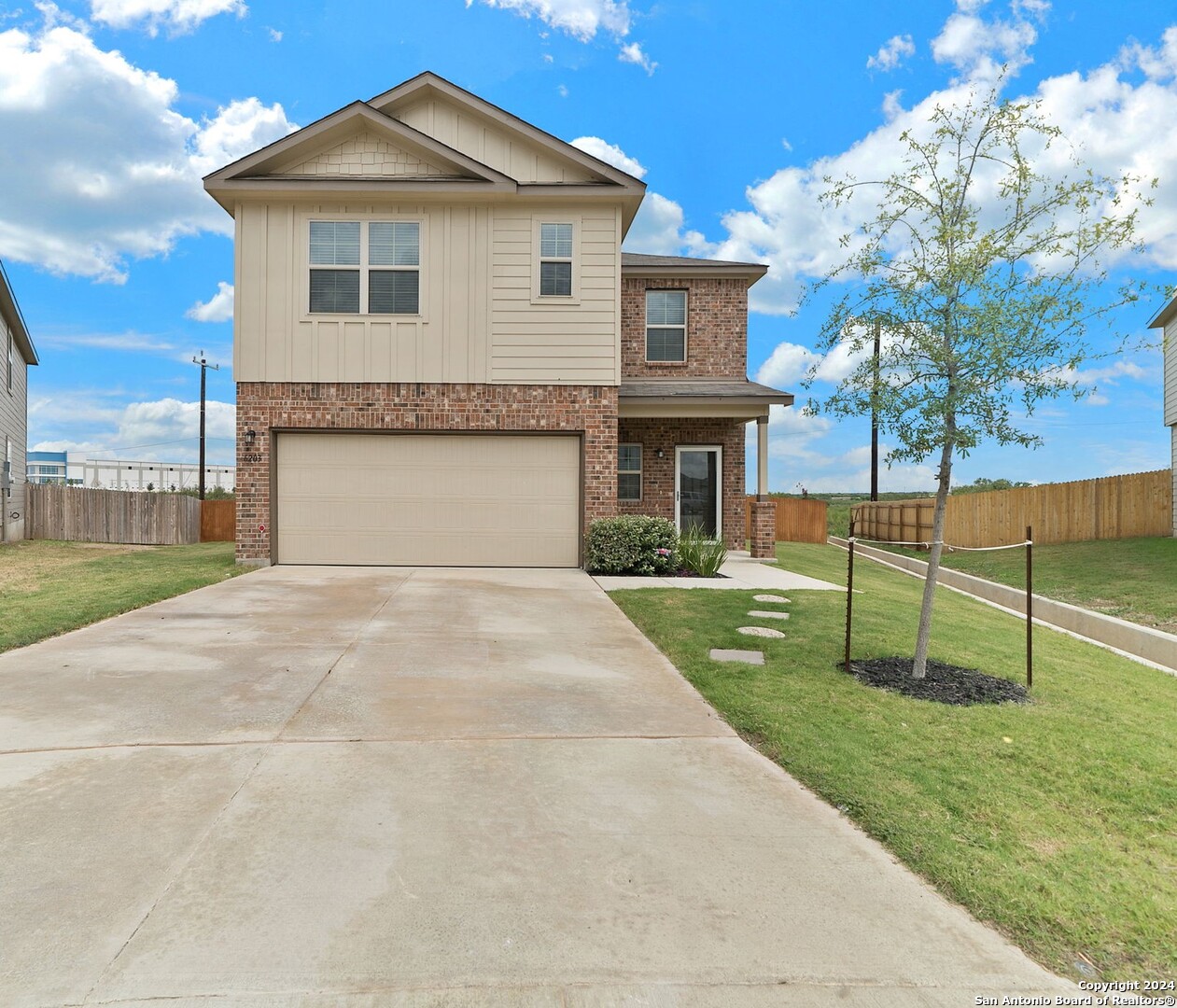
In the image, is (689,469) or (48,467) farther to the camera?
(48,467)

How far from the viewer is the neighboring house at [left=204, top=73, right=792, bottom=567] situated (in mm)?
12516

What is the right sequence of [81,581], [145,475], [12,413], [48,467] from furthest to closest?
1. [145,475]
2. [48,467]
3. [12,413]
4. [81,581]

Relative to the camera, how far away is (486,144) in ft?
43.3

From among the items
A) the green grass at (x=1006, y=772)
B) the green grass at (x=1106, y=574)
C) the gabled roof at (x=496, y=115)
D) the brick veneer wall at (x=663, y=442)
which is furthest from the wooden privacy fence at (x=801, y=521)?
the green grass at (x=1006, y=772)

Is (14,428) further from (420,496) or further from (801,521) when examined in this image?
(801,521)

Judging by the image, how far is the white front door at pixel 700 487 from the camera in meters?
16.0

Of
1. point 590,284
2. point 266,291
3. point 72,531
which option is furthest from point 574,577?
point 72,531

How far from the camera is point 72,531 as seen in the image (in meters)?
21.8

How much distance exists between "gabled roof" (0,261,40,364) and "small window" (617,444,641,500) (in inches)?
628

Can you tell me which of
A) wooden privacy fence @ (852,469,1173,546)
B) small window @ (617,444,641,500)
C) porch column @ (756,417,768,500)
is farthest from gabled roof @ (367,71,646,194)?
wooden privacy fence @ (852,469,1173,546)

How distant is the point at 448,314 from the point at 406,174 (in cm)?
256

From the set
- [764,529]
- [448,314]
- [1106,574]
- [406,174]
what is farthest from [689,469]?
[1106,574]

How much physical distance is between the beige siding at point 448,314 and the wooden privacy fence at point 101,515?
11.8 meters

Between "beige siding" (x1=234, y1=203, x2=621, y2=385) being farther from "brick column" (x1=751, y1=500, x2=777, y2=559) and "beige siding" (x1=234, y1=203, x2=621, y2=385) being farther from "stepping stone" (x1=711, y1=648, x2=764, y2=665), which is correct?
"stepping stone" (x1=711, y1=648, x2=764, y2=665)
